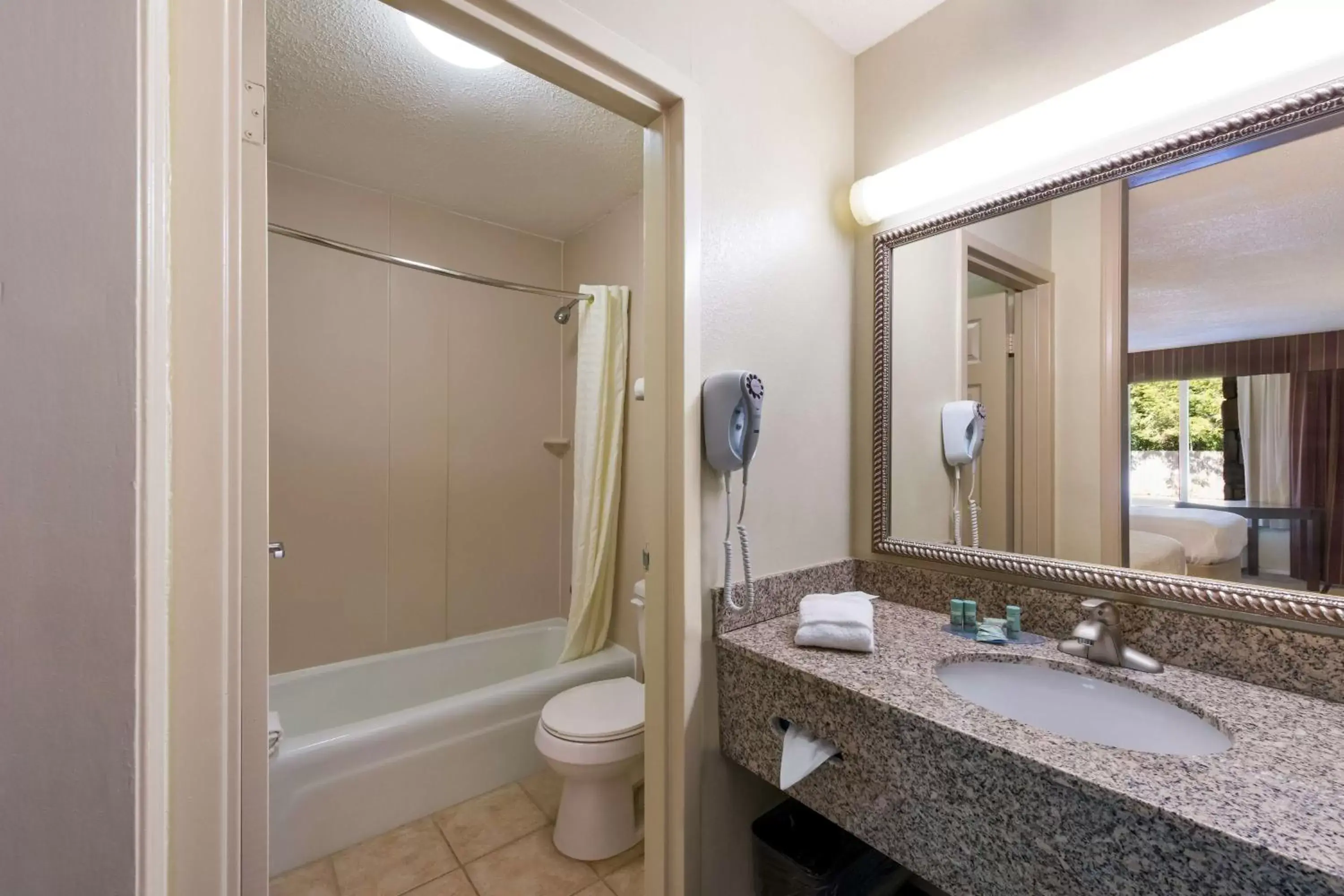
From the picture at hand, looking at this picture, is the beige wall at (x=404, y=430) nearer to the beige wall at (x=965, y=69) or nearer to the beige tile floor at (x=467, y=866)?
the beige tile floor at (x=467, y=866)

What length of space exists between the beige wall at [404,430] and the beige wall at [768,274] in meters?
1.74

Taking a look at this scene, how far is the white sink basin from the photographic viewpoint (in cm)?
87

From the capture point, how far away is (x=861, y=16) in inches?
54.1

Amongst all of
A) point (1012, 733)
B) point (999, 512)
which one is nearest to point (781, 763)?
point (1012, 733)

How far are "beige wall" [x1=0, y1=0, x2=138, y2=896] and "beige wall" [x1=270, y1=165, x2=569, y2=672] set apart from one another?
212cm

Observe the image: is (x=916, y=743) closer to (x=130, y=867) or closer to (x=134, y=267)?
(x=130, y=867)

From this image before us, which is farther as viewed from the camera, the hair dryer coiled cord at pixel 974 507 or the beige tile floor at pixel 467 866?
the beige tile floor at pixel 467 866

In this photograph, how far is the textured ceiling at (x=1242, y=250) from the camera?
0.88 m

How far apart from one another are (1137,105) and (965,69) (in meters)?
0.41

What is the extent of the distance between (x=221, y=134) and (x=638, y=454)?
1907 millimetres

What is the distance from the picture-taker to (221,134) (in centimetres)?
50

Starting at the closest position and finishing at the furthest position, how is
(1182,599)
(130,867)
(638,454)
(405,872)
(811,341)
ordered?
(130,867)
(1182,599)
(811,341)
(405,872)
(638,454)

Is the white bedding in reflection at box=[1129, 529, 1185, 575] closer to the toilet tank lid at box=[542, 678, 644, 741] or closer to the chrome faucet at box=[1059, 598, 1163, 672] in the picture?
the chrome faucet at box=[1059, 598, 1163, 672]

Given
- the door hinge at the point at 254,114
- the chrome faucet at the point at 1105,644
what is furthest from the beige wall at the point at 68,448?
the chrome faucet at the point at 1105,644
